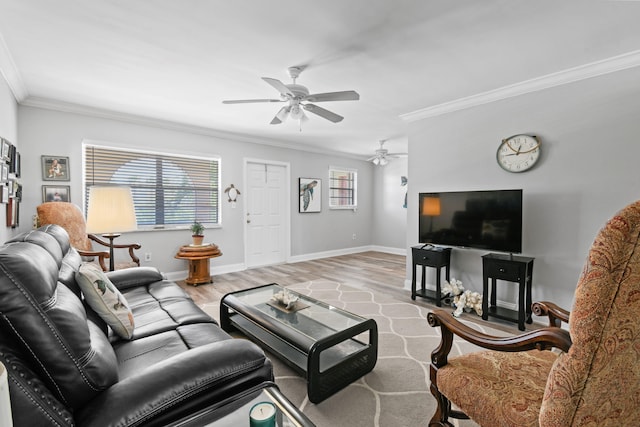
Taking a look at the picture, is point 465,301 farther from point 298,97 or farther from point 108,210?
point 108,210

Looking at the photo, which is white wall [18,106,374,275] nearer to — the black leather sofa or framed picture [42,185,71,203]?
framed picture [42,185,71,203]

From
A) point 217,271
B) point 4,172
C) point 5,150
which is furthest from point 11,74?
point 217,271

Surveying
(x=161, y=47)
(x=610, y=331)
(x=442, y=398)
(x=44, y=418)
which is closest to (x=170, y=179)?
(x=161, y=47)

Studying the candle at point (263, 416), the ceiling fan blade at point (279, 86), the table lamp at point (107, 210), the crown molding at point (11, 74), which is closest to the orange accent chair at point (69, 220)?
the table lamp at point (107, 210)

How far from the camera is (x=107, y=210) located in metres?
2.36

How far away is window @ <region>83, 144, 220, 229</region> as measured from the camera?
403 cm

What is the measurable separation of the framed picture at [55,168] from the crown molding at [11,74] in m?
0.69

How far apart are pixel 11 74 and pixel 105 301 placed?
109 inches

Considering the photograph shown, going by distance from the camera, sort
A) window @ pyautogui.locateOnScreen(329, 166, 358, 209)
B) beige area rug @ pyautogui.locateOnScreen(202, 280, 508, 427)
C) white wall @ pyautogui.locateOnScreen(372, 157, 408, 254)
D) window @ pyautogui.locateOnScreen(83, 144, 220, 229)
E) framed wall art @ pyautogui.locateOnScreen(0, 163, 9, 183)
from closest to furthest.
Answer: beige area rug @ pyautogui.locateOnScreen(202, 280, 508, 427) < framed wall art @ pyautogui.locateOnScreen(0, 163, 9, 183) < window @ pyautogui.locateOnScreen(83, 144, 220, 229) < window @ pyautogui.locateOnScreen(329, 166, 358, 209) < white wall @ pyautogui.locateOnScreen(372, 157, 408, 254)

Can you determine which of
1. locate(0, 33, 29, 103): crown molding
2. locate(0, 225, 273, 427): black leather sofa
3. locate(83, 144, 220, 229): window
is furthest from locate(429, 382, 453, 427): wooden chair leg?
locate(83, 144, 220, 229): window

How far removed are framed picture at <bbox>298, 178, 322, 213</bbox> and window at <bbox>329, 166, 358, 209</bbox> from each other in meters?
0.41

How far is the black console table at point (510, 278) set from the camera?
2.87 meters

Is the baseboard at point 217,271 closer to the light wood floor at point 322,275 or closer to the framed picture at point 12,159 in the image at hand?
the light wood floor at point 322,275

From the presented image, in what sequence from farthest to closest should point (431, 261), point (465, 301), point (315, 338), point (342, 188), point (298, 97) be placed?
point (342, 188)
point (431, 261)
point (465, 301)
point (298, 97)
point (315, 338)
